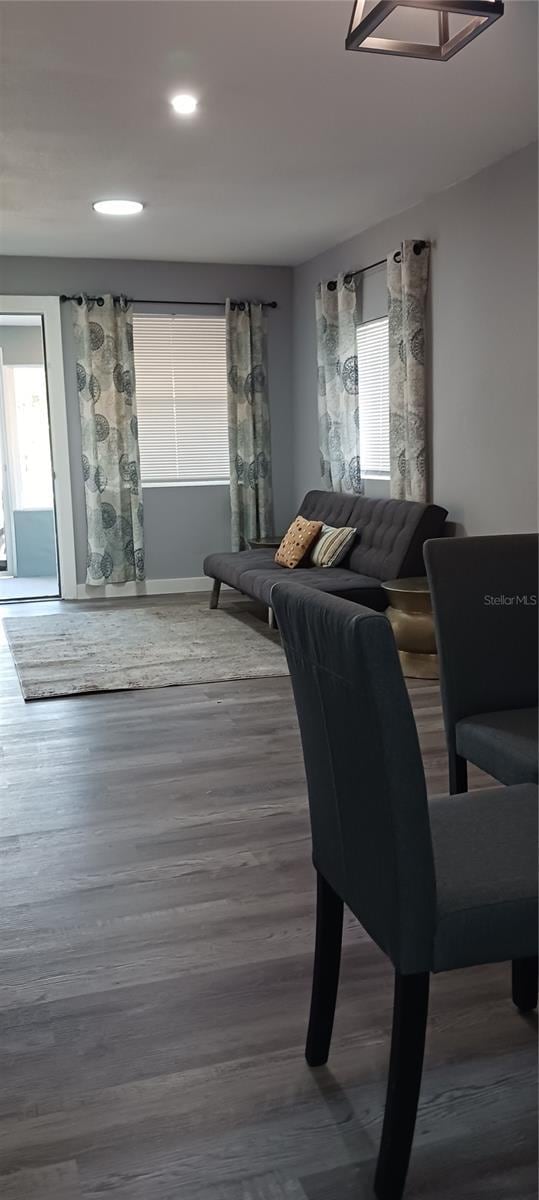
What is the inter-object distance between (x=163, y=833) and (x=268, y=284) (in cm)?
571

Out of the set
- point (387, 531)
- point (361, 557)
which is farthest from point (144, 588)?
point (387, 531)

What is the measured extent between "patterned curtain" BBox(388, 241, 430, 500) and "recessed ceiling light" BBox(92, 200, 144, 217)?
1.52 meters

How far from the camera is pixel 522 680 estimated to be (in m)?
2.55

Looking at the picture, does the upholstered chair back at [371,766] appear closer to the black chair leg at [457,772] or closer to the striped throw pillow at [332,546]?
the black chair leg at [457,772]

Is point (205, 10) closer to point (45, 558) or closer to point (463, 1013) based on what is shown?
point (463, 1013)

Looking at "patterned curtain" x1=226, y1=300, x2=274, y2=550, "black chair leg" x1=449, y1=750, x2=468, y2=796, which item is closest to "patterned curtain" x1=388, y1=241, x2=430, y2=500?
"patterned curtain" x1=226, y1=300, x2=274, y2=550

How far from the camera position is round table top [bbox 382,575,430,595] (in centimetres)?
468

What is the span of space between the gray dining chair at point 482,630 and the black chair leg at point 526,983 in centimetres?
60

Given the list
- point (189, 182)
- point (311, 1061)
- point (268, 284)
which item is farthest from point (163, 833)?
point (268, 284)

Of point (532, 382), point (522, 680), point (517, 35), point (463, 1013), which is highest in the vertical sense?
point (517, 35)

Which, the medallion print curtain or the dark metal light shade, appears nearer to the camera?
the dark metal light shade

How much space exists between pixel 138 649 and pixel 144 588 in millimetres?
2118

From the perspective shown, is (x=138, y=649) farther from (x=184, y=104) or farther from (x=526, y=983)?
(x=526, y=983)

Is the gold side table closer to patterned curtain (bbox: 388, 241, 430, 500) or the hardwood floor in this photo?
patterned curtain (bbox: 388, 241, 430, 500)
